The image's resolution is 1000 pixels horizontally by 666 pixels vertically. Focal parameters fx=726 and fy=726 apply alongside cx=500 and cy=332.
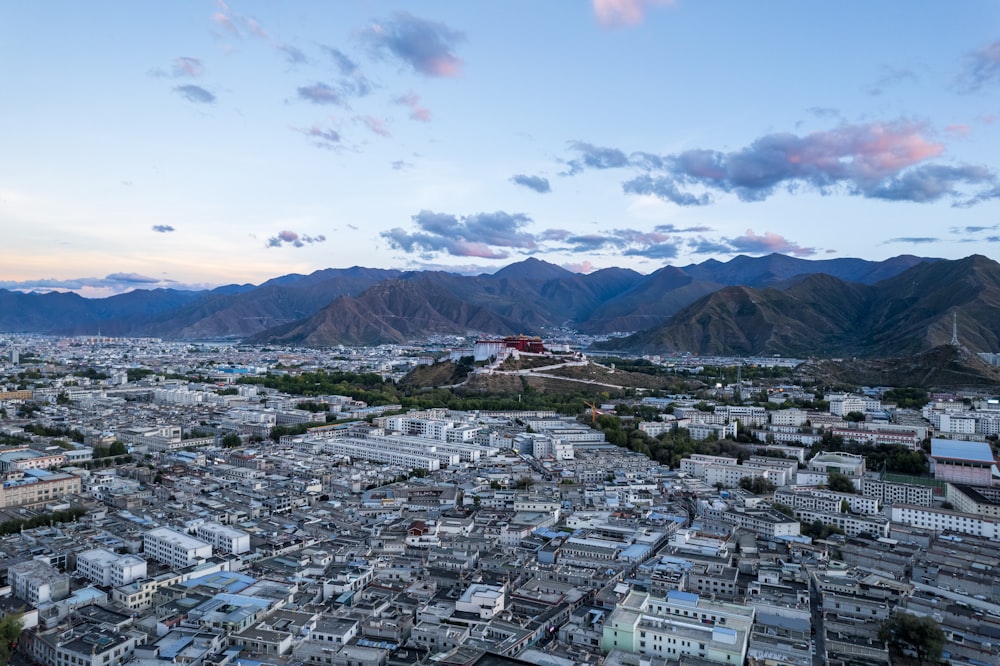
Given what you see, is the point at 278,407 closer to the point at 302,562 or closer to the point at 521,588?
the point at 302,562

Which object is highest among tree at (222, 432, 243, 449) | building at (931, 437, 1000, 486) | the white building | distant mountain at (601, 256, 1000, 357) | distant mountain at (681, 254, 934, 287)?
distant mountain at (681, 254, 934, 287)

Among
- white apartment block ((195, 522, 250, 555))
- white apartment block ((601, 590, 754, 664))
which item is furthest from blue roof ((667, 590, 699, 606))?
white apartment block ((195, 522, 250, 555))

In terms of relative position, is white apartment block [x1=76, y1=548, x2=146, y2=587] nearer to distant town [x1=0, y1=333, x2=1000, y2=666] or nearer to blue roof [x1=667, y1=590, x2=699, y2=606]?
distant town [x1=0, y1=333, x2=1000, y2=666]

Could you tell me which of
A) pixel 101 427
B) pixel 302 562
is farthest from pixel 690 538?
pixel 101 427

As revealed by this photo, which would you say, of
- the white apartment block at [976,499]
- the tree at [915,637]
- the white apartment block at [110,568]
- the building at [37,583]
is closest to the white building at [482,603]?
the tree at [915,637]

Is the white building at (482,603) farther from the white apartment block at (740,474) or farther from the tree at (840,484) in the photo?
the tree at (840,484)

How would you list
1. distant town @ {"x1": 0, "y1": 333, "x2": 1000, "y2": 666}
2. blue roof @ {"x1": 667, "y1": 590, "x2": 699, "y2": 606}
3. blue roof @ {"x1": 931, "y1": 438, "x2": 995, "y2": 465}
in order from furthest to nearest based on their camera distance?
blue roof @ {"x1": 931, "y1": 438, "x2": 995, "y2": 465} < blue roof @ {"x1": 667, "y1": 590, "x2": 699, "y2": 606} < distant town @ {"x1": 0, "y1": 333, "x2": 1000, "y2": 666}

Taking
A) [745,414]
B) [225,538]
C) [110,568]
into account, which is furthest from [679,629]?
[745,414]
